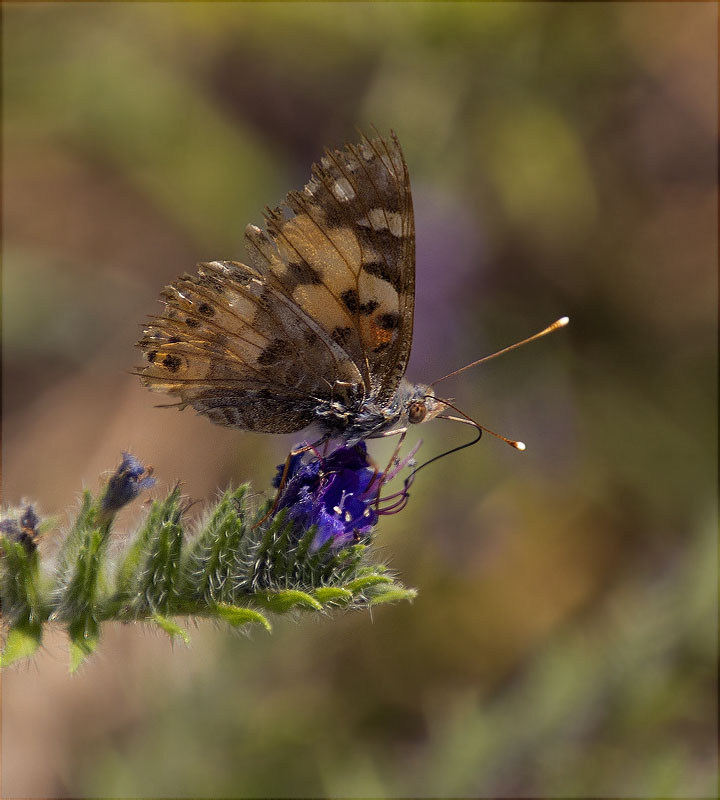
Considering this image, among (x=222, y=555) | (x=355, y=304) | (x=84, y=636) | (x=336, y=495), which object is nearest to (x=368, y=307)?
(x=355, y=304)

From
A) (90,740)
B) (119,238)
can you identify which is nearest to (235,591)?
(90,740)

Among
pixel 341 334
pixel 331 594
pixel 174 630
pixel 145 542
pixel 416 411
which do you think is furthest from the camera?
pixel 416 411

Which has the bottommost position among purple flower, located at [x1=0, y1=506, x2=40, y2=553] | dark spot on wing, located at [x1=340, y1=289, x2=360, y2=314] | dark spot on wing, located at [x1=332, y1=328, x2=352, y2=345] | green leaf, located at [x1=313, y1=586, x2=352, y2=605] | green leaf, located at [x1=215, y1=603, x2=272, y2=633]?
purple flower, located at [x1=0, y1=506, x2=40, y2=553]

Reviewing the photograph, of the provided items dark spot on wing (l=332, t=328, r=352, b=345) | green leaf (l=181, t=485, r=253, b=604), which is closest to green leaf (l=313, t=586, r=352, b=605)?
green leaf (l=181, t=485, r=253, b=604)

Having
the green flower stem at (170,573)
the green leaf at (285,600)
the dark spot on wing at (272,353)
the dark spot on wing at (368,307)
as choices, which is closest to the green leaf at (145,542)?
the green flower stem at (170,573)

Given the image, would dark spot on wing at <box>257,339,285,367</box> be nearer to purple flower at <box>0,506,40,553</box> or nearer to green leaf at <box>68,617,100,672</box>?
purple flower at <box>0,506,40,553</box>

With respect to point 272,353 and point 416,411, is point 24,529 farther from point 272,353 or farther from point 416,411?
point 416,411

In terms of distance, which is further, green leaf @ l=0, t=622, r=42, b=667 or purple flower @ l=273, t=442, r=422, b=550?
purple flower @ l=273, t=442, r=422, b=550

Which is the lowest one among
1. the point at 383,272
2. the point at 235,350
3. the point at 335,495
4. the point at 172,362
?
the point at 335,495
